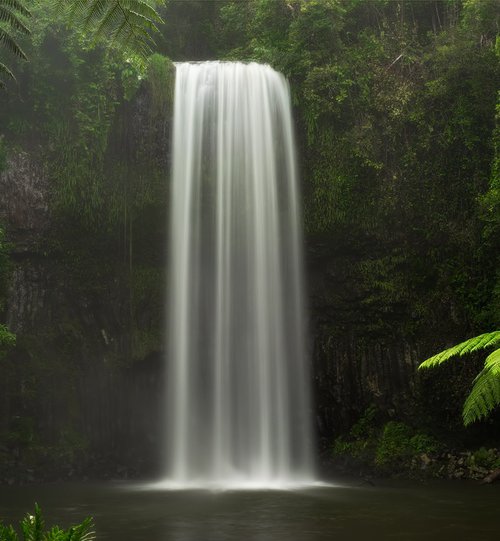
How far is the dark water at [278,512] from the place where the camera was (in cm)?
820

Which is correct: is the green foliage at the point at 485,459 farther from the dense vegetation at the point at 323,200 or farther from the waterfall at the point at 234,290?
the waterfall at the point at 234,290

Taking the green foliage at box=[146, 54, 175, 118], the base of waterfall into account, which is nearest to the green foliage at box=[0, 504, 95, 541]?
the base of waterfall

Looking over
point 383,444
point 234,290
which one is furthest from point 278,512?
point 234,290

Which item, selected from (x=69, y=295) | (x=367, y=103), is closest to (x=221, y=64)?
(x=367, y=103)

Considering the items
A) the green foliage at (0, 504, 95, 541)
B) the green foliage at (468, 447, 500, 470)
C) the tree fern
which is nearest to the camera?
the green foliage at (0, 504, 95, 541)

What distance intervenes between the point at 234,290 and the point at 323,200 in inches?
125

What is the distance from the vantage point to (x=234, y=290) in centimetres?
1558

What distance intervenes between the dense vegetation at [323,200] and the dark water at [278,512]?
3469 mm

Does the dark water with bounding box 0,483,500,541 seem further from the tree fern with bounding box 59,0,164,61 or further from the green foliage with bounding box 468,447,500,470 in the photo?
the tree fern with bounding box 59,0,164,61

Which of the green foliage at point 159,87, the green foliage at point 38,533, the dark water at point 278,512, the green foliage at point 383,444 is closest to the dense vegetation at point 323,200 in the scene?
the green foliage at point 159,87

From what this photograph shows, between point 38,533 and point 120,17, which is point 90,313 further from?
point 38,533

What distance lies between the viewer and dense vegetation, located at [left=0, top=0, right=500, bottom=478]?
15.5 m

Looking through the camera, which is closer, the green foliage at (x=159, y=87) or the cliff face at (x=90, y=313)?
the cliff face at (x=90, y=313)

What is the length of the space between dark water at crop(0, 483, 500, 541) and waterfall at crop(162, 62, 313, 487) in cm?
238
